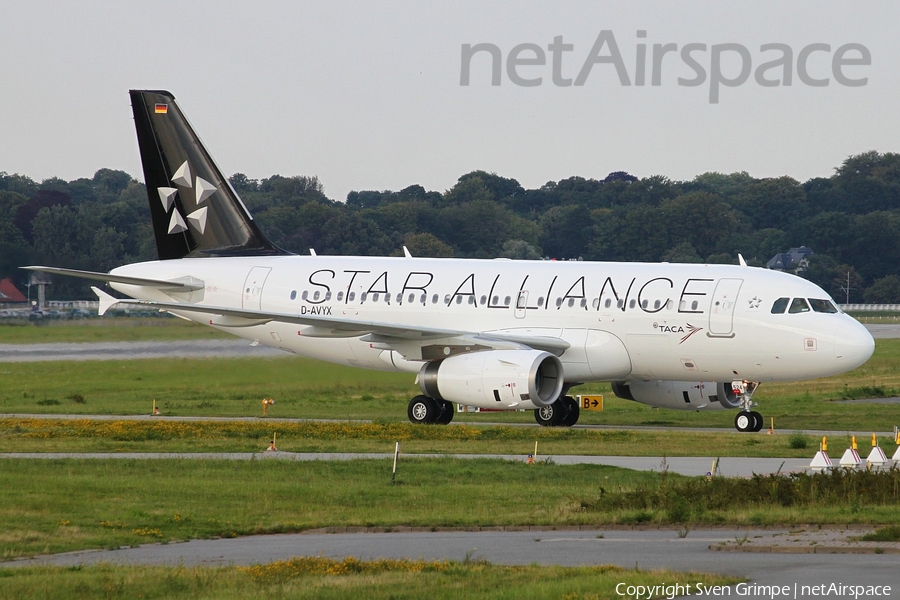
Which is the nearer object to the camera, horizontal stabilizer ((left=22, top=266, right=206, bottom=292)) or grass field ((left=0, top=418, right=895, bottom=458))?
grass field ((left=0, top=418, right=895, bottom=458))

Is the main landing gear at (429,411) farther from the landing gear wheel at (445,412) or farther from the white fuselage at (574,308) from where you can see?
the white fuselage at (574,308)

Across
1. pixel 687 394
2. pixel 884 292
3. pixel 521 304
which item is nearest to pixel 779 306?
pixel 687 394

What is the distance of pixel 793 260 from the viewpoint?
124812mm

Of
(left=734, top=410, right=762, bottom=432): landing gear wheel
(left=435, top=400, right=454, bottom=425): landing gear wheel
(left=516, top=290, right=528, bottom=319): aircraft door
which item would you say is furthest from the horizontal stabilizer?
(left=734, top=410, right=762, bottom=432): landing gear wheel

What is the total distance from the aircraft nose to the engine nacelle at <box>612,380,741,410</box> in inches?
182

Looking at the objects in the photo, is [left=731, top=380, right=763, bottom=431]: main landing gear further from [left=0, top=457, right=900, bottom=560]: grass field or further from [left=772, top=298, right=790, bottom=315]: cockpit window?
[left=0, top=457, right=900, bottom=560]: grass field

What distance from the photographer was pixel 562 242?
129 metres

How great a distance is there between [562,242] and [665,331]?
96.2 m

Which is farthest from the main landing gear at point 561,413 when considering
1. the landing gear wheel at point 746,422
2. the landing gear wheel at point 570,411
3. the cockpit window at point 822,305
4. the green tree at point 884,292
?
the green tree at point 884,292

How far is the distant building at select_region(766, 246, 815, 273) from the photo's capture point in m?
121

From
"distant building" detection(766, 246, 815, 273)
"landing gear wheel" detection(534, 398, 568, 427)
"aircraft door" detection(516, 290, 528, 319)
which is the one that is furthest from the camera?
"distant building" detection(766, 246, 815, 273)

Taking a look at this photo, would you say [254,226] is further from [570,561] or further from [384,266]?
[570,561]

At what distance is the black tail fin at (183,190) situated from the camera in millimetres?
40594

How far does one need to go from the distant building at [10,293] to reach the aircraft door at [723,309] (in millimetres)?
31949
